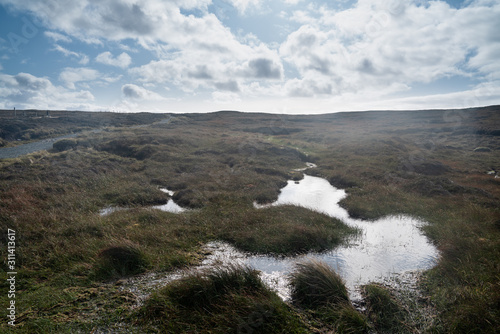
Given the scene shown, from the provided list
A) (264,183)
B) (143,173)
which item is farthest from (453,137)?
(143,173)

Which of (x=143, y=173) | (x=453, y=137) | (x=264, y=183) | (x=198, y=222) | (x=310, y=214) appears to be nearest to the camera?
(x=198, y=222)

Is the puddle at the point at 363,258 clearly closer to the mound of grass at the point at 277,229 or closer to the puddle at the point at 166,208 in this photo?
the mound of grass at the point at 277,229

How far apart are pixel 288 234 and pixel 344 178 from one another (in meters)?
14.5

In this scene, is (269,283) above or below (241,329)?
below

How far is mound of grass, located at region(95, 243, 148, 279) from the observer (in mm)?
7832

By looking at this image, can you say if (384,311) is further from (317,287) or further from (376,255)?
(376,255)

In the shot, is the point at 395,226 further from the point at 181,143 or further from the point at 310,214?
the point at 181,143

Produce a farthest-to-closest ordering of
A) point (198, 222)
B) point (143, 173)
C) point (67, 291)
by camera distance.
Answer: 1. point (143, 173)
2. point (198, 222)
3. point (67, 291)

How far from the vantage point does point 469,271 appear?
8008 mm

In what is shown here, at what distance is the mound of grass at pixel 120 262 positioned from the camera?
25.7 feet

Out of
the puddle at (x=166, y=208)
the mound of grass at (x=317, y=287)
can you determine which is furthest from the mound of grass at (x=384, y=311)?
the puddle at (x=166, y=208)

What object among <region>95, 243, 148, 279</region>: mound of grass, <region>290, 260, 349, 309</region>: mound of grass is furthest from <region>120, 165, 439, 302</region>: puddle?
<region>95, 243, 148, 279</region>: mound of grass

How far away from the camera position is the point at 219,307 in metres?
6.11

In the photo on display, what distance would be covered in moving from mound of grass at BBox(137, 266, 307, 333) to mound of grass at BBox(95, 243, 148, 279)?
206 cm
